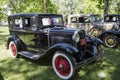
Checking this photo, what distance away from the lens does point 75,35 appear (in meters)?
4.54

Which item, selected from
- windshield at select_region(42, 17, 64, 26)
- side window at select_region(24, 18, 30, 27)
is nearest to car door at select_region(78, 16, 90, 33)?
windshield at select_region(42, 17, 64, 26)

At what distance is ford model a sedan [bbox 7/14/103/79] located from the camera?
14.6 ft

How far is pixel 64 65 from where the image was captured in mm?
4512

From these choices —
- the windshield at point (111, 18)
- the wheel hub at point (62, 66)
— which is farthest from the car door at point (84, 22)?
the wheel hub at point (62, 66)

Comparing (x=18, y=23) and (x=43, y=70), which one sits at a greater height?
(x=18, y=23)

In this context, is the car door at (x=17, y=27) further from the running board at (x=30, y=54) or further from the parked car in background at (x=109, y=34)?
the parked car in background at (x=109, y=34)

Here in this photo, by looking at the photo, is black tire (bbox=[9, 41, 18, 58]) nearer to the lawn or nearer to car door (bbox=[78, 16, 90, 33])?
the lawn

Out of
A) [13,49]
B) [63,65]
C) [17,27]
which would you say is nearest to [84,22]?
[17,27]

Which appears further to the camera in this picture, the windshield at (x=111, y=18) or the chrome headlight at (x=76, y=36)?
the windshield at (x=111, y=18)

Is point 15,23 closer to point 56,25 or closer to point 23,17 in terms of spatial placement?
point 23,17

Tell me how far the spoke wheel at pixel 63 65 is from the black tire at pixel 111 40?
4388 mm

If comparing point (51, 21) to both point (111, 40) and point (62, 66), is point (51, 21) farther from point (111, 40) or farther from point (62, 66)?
point (111, 40)

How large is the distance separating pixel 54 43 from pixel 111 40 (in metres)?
4.22

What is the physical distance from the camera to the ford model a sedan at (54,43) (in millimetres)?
4461
